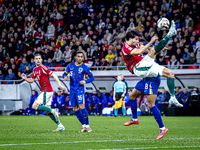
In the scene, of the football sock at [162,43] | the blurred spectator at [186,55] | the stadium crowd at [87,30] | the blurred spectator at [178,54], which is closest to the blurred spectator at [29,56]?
the stadium crowd at [87,30]

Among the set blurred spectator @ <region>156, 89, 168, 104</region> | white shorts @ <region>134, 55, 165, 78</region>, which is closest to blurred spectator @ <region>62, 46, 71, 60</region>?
blurred spectator @ <region>156, 89, 168, 104</region>

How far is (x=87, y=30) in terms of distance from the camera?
841 inches

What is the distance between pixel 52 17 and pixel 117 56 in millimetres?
7013

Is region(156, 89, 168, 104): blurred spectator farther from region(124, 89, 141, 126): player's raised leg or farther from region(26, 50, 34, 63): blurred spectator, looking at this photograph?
region(124, 89, 141, 126): player's raised leg

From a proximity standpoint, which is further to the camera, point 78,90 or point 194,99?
point 194,99

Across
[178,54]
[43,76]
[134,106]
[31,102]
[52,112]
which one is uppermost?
[178,54]

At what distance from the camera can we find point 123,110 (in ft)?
53.6

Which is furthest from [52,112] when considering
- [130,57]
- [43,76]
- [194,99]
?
[194,99]

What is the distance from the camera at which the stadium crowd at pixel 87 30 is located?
1802 cm

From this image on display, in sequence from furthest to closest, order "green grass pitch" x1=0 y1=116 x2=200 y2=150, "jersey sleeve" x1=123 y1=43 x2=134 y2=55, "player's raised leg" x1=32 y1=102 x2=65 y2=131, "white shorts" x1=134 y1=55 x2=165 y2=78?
"player's raised leg" x1=32 y1=102 x2=65 y2=131
"jersey sleeve" x1=123 y1=43 x2=134 y2=55
"white shorts" x1=134 y1=55 x2=165 y2=78
"green grass pitch" x1=0 y1=116 x2=200 y2=150

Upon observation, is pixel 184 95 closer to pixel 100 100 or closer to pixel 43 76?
pixel 100 100

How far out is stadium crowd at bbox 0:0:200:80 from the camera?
18.0m

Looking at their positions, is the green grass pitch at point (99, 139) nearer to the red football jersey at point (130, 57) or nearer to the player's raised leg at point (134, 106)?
the player's raised leg at point (134, 106)

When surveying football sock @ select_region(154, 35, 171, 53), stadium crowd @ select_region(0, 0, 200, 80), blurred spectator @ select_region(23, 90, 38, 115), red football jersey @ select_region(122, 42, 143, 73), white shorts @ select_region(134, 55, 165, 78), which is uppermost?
stadium crowd @ select_region(0, 0, 200, 80)
